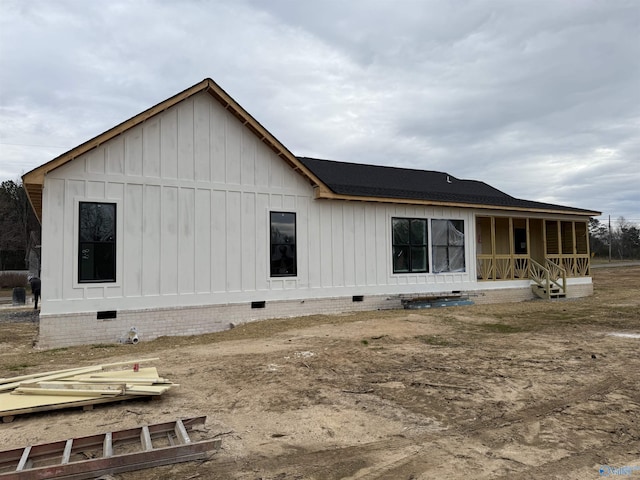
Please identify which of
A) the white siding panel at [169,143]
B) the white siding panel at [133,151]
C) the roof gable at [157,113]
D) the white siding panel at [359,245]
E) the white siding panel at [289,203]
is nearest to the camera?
the roof gable at [157,113]

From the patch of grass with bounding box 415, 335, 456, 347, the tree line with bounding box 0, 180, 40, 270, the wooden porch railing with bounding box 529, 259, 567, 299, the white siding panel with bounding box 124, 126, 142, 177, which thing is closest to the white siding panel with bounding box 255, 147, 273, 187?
the white siding panel with bounding box 124, 126, 142, 177

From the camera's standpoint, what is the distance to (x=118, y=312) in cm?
1084

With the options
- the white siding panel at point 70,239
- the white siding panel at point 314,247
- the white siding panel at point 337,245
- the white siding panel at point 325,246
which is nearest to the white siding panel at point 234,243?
the white siding panel at point 314,247

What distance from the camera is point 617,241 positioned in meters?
73.0

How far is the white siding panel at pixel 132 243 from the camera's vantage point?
1099 cm

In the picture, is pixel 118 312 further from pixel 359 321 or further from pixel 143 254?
pixel 359 321

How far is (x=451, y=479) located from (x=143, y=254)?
9370 mm

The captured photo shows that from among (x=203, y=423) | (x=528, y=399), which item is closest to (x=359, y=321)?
(x=528, y=399)

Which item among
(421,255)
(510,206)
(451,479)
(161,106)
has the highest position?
(161,106)

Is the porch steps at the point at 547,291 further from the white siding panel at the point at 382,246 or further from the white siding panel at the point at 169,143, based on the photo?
the white siding panel at the point at 169,143

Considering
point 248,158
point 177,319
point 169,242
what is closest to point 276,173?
point 248,158

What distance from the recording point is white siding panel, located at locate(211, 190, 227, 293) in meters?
12.2

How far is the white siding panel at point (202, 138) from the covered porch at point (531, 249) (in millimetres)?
10991

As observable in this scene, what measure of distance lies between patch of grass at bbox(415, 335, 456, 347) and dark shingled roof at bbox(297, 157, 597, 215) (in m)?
5.35
